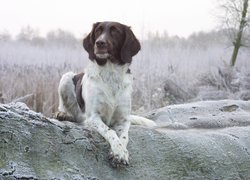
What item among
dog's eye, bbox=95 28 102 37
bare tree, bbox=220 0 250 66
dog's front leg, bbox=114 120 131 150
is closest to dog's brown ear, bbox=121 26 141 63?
dog's eye, bbox=95 28 102 37

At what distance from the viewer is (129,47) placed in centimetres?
371

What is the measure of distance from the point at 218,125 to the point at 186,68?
22.5 ft

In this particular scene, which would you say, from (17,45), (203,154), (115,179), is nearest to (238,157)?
(203,154)

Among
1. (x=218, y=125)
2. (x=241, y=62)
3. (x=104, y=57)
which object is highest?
(x=104, y=57)

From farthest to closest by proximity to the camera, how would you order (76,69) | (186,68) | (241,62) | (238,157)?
(241,62) < (186,68) < (76,69) < (238,157)

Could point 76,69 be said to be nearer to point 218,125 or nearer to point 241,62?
point 218,125

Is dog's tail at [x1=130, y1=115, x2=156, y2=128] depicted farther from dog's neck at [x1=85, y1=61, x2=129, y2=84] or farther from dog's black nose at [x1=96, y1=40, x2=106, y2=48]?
dog's black nose at [x1=96, y1=40, x2=106, y2=48]

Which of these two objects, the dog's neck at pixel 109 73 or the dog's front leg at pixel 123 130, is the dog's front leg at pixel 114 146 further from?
the dog's neck at pixel 109 73

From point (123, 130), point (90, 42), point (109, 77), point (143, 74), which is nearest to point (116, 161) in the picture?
point (123, 130)

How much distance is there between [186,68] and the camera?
10.9 meters

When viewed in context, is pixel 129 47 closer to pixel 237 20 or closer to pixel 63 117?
pixel 63 117

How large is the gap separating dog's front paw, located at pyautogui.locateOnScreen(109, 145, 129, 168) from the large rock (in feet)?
0.10

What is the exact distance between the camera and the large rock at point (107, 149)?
253 cm

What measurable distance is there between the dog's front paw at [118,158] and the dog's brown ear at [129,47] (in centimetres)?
99
